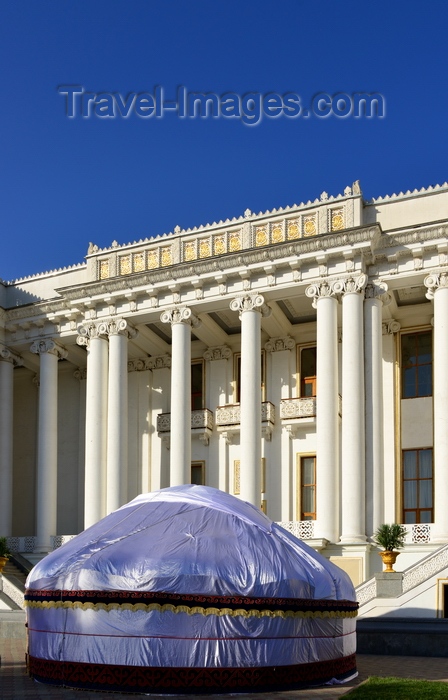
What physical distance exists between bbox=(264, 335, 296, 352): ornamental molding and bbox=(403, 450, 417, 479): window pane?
221 inches

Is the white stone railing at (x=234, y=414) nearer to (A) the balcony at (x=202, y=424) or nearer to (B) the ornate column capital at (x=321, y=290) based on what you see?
(A) the balcony at (x=202, y=424)

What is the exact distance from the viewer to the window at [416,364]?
2955cm

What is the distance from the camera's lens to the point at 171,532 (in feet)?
47.2

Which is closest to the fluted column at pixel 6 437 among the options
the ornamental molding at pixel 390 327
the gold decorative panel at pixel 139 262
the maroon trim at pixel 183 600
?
the gold decorative panel at pixel 139 262

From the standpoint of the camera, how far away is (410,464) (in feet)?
96.2

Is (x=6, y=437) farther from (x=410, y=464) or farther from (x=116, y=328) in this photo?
(x=410, y=464)

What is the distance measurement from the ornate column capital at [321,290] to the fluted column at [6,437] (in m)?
12.3

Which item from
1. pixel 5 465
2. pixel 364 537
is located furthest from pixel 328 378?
pixel 5 465

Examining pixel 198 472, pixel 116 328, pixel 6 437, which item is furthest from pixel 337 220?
pixel 6 437

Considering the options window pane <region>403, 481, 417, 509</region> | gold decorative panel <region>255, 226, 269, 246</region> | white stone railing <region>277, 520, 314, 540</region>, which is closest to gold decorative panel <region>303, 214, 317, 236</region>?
gold decorative panel <region>255, 226, 269, 246</region>

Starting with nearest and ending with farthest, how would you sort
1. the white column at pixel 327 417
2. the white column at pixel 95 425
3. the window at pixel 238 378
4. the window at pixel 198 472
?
1. the white column at pixel 327 417
2. the white column at pixel 95 425
3. the window at pixel 238 378
4. the window at pixel 198 472

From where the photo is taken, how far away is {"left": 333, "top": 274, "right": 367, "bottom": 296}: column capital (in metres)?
27.5

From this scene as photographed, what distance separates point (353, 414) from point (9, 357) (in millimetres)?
14096

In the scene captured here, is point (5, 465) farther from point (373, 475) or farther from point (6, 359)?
point (373, 475)
